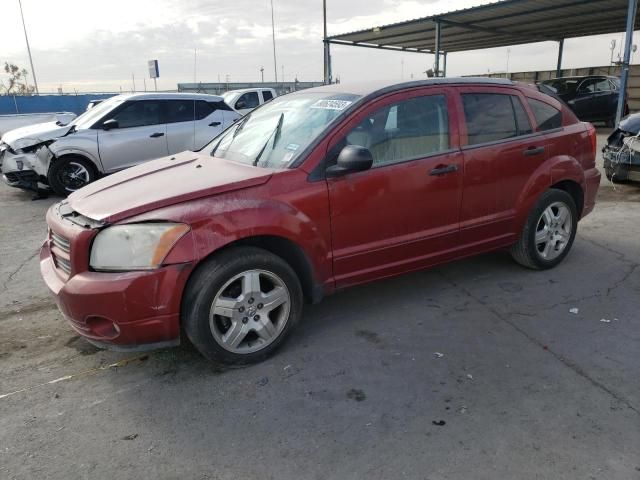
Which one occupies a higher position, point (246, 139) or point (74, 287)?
point (246, 139)

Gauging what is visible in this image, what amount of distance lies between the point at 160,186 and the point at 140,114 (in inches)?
250

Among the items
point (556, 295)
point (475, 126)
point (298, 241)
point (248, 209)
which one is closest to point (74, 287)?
point (248, 209)

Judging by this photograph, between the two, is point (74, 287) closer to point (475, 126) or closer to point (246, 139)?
point (246, 139)

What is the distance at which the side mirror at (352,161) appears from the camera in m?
3.23

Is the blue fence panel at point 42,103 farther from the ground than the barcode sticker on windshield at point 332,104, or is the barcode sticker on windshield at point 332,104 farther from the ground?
the barcode sticker on windshield at point 332,104

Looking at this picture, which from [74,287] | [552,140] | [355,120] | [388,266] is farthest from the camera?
[552,140]

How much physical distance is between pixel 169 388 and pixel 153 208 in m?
1.07

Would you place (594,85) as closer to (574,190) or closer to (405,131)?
(574,190)

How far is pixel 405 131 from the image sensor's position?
3721mm

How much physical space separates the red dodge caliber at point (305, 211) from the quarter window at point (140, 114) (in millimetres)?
5120

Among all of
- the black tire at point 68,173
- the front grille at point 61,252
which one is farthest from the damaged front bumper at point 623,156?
the black tire at point 68,173

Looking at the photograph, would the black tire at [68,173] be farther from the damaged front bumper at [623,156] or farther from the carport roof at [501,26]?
the carport roof at [501,26]

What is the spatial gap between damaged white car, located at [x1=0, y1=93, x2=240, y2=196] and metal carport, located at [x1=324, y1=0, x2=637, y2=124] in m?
11.1

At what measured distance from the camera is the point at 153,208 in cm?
293
